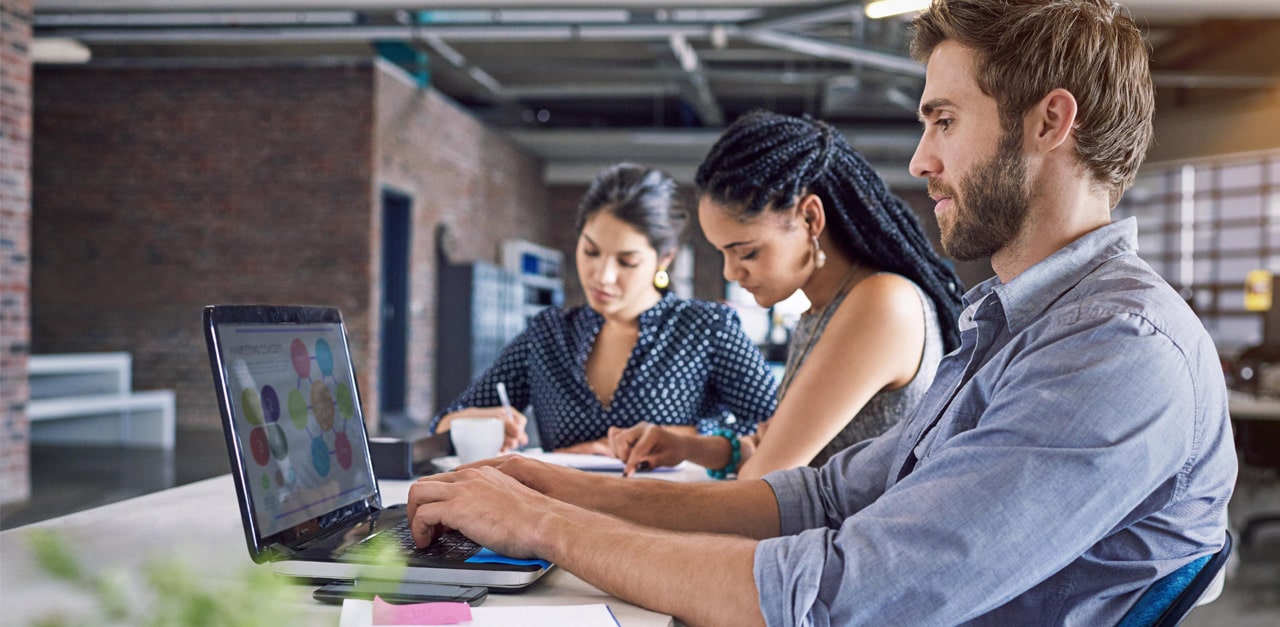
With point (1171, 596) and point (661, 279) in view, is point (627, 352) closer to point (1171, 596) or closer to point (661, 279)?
point (661, 279)

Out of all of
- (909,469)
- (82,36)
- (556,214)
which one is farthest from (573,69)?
(909,469)

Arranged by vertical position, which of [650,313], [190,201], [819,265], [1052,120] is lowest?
[650,313]

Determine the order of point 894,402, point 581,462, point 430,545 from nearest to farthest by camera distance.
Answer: point 430,545 < point 894,402 < point 581,462

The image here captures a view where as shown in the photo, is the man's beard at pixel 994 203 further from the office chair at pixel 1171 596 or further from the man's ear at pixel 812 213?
the man's ear at pixel 812 213

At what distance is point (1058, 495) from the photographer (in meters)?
0.82

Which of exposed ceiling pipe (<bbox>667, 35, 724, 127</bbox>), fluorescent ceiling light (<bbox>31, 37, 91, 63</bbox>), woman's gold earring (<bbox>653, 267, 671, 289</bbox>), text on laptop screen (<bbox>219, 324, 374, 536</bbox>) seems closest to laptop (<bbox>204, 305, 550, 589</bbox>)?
text on laptop screen (<bbox>219, 324, 374, 536</bbox>)

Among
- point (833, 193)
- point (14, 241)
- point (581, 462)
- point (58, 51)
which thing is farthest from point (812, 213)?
point (58, 51)

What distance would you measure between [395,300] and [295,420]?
8972 mm

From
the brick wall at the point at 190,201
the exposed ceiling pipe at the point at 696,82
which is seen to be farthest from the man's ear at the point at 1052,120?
the brick wall at the point at 190,201

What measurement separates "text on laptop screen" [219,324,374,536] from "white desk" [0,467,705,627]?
9 cm

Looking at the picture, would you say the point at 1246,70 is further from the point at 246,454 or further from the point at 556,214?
the point at 246,454

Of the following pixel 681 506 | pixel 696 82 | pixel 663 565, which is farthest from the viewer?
pixel 696 82

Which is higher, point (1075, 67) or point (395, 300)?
point (1075, 67)

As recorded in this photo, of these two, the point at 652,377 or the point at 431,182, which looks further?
the point at 431,182
